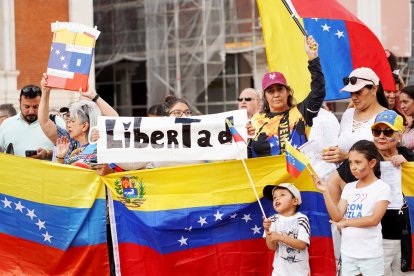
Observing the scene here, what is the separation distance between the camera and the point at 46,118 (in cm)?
883

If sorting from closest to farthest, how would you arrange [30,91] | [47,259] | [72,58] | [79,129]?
[47,259]
[79,129]
[72,58]
[30,91]

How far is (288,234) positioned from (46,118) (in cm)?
296

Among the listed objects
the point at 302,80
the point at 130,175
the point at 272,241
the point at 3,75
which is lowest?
the point at 272,241

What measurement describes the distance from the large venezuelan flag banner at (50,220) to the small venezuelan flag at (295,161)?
1.76 meters

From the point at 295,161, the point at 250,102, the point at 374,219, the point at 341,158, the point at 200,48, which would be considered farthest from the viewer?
the point at 200,48

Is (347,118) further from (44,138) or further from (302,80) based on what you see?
(44,138)

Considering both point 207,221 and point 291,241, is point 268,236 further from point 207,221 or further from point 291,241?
point 207,221

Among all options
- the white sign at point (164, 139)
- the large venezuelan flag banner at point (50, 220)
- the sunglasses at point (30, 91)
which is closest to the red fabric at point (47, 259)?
the large venezuelan flag banner at point (50, 220)

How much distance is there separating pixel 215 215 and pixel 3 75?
15.3 metres

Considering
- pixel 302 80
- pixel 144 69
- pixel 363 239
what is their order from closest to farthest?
pixel 363 239
pixel 302 80
pixel 144 69

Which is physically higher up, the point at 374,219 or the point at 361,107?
the point at 361,107

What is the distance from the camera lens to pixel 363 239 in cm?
666

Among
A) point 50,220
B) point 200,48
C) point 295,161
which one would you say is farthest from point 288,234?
point 200,48

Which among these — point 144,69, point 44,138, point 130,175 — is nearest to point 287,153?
point 130,175
